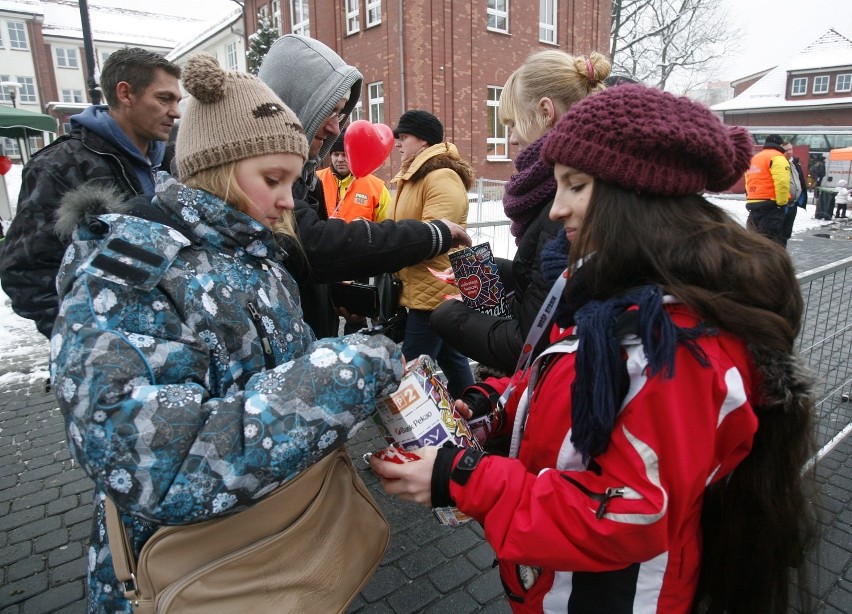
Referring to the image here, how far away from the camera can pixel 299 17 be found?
21.6 metres

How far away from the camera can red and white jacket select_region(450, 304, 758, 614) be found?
105 cm

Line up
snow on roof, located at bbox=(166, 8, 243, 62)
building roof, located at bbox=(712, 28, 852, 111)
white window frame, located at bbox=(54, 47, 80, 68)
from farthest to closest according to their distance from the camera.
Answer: white window frame, located at bbox=(54, 47, 80, 68) → building roof, located at bbox=(712, 28, 852, 111) → snow on roof, located at bbox=(166, 8, 243, 62)

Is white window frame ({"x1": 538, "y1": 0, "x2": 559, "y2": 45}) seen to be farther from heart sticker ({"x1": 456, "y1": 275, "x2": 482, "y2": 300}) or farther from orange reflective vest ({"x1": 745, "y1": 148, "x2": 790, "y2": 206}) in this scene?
heart sticker ({"x1": 456, "y1": 275, "x2": 482, "y2": 300})

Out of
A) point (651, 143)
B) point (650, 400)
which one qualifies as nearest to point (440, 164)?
point (651, 143)

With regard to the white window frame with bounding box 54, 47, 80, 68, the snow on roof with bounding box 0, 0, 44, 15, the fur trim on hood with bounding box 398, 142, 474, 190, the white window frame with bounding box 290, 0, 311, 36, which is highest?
the snow on roof with bounding box 0, 0, 44, 15

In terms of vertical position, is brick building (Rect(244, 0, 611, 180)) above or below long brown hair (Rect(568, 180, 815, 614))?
above

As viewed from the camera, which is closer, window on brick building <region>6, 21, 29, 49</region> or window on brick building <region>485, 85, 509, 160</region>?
window on brick building <region>485, 85, 509, 160</region>

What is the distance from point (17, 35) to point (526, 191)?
54.2 metres

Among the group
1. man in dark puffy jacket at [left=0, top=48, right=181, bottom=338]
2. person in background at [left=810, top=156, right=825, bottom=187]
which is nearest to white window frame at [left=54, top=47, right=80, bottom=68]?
person in background at [left=810, top=156, right=825, bottom=187]

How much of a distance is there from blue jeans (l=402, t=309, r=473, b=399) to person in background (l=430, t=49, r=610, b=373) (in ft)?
4.61

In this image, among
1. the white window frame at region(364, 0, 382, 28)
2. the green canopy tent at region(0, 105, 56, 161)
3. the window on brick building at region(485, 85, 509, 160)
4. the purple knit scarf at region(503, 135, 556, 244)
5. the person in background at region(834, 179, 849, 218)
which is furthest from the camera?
the window on brick building at region(485, 85, 509, 160)

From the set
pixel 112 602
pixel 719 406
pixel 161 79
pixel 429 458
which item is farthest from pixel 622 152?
pixel 161 79

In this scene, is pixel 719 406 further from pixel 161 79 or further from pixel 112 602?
pixel 161 79

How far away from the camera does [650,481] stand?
1044 millimetres
